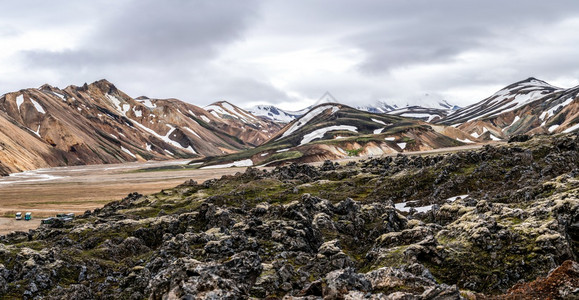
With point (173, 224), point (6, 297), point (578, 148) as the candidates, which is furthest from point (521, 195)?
point (6, 297)

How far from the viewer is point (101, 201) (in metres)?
112

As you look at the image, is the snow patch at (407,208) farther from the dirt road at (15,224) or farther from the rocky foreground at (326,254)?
the dirt road at (15,224)

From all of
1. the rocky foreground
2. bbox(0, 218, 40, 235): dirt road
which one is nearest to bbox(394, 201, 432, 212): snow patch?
the rocky foreground

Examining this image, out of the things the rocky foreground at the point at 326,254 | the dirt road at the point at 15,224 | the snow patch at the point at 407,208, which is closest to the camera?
the rocky foreground at the point at 326,254

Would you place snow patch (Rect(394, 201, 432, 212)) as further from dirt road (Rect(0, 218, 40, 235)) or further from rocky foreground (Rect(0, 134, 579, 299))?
dirt road (Rect(0, 218, 40, 235))

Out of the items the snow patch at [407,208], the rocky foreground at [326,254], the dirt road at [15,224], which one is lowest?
the snow patch at [407,208]

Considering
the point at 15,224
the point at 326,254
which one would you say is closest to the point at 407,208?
the point at 326,254

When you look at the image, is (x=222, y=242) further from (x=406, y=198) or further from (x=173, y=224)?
(x=406, y=198)

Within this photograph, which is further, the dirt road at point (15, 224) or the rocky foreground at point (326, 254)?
the dirt road at point (15, 224)

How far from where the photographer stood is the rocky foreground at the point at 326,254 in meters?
20.7

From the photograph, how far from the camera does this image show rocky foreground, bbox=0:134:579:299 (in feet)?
68.0

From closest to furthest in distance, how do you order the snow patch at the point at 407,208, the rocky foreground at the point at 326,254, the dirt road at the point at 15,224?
the rocky foreground at the point at 326,254
the snow patch at the point at 407,208
the dirt road at the point at 15,224

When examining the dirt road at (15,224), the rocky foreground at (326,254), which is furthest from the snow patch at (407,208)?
the dirt road at (15,224)

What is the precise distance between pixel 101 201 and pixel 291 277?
328ft
